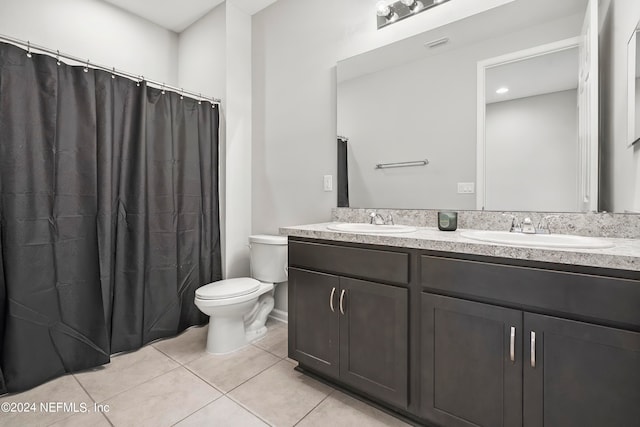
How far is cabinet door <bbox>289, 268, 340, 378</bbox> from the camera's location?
1.55m

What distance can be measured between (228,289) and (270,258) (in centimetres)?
39

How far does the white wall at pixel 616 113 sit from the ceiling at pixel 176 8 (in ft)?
7.27

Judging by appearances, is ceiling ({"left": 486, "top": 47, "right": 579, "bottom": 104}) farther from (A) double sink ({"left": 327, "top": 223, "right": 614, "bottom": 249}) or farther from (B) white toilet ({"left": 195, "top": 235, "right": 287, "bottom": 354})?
(B) white toilet ({"left": 195, "top": 235, "right": 287, "bottom": 354})

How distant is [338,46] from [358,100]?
435 millimetres

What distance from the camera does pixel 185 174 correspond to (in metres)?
2.34

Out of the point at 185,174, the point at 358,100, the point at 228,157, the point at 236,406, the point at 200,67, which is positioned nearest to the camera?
the point at 236,406

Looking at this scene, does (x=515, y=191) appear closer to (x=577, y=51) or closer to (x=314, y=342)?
(x=577, y=51)

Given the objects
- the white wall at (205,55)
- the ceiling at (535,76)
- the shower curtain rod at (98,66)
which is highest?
the white wall at (205,55)

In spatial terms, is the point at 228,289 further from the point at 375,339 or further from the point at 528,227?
the point at 528,227

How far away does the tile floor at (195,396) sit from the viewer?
4.63 ft

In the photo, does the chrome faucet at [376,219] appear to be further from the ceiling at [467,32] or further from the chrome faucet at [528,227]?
the ceiling at [467,32]

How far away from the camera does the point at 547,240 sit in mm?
1255

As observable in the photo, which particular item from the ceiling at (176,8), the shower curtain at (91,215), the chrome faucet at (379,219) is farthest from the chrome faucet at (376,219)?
the ceiling at (176,8)

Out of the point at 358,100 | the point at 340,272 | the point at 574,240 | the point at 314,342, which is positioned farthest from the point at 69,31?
the point at 574,240
